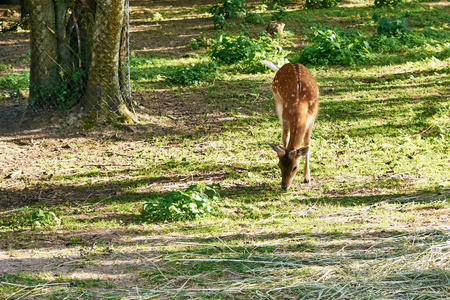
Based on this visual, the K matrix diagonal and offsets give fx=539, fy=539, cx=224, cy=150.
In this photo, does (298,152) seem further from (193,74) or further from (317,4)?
(317,4)

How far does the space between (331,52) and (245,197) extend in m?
6.83

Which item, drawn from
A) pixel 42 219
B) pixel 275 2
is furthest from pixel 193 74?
pixel 275 2

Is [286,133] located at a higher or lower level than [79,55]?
lower

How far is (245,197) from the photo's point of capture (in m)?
7.02

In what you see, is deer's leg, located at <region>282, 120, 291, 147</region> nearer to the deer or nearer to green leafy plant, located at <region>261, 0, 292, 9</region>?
the deer

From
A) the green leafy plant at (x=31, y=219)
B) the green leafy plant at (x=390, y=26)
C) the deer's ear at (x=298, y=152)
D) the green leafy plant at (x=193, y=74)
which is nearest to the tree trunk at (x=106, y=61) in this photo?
the green leafy plant at (x=193, y=74)

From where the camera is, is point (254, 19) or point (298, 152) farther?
point (254, 19)

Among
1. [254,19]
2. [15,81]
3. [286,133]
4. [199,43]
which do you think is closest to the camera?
[286,133]

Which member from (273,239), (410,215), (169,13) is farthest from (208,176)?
(169,13)

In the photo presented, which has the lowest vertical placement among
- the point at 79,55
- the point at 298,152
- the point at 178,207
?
the point at 178,207

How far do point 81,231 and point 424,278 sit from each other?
3.55 metres

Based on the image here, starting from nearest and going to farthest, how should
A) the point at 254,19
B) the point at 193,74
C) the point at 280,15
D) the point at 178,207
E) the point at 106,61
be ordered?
1. the point at 178,207
2. the point at 106,61
3. the point at 193,74
4. the point at 254,19
5. the point at 280,15

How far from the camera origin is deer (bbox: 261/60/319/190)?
699 centimetres

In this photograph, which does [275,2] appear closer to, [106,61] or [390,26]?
[390,26]
